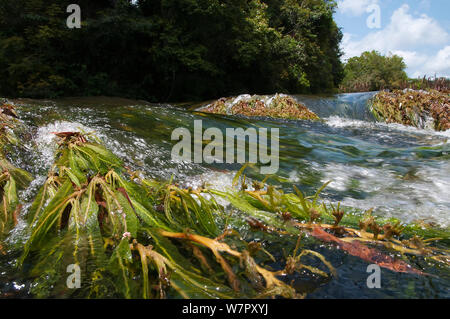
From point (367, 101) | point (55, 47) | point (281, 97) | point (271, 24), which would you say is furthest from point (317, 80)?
point (55, 47)

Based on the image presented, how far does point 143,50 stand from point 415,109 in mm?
10469

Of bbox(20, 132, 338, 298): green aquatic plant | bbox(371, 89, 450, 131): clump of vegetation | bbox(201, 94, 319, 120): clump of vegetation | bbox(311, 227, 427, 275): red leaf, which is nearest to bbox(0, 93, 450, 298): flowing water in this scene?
bbox(311, 227, 427, 275): red leaf

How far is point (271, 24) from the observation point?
1853cm

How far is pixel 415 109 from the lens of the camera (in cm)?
878

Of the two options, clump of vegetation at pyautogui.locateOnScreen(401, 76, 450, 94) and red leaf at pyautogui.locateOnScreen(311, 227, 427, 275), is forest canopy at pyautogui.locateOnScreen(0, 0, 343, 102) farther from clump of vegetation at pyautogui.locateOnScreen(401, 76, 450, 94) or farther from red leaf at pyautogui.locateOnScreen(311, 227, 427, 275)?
red leaf at pyautogui.locateOnScreen(311, 227, 427, 275)

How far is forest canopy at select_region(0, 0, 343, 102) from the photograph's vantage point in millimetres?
11344

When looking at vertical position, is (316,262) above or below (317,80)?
below

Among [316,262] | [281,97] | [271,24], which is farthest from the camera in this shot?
[271,24]

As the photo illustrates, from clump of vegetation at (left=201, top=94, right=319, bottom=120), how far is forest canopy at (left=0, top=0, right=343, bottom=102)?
4.22 m

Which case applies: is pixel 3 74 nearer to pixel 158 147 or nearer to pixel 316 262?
pixel 158 147

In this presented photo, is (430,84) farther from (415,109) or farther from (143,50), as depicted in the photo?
(143,50)

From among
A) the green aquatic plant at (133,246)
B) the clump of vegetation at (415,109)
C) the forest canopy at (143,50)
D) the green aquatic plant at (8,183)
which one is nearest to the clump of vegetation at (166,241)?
the green aquatic plant at (133,246)

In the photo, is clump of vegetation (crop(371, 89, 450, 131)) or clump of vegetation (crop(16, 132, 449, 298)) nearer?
clump of vegetation (crop(16, 132, 449, 298))
